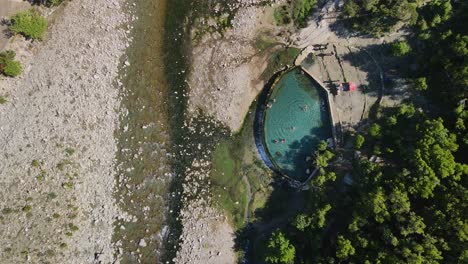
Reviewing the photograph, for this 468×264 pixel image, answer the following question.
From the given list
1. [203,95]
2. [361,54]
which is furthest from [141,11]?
[361,54]

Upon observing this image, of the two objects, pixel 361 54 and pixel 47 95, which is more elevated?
pixel 361 54

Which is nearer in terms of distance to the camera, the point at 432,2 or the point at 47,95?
the point at 432,2

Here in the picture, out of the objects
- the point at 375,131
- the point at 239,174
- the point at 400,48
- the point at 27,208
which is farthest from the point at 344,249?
the point at 27,208

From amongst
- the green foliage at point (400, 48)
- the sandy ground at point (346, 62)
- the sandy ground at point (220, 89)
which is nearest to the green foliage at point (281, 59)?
the sandy ground at point (220, 89)

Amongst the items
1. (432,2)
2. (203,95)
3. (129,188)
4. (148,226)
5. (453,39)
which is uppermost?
(432,2)

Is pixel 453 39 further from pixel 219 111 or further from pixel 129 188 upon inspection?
pixel 129 188

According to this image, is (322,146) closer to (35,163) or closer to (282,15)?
(282,15)
